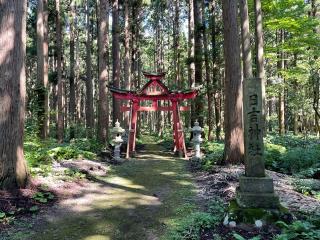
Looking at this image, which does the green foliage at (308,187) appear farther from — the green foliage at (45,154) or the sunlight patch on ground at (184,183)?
the green foliage at (45,154)

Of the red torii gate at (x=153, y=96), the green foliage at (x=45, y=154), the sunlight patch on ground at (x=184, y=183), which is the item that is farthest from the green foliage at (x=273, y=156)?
the green foliage at (x=45, y=154)

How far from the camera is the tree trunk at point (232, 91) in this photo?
9.69 m

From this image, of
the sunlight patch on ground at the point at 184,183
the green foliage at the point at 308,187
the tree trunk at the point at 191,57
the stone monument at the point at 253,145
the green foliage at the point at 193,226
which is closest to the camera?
the green foliage at the point at 193,226

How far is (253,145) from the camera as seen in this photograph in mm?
5695

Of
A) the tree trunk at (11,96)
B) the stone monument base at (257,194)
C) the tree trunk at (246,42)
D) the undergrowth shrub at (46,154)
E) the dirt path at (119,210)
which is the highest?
the tree trunk at (246,42)

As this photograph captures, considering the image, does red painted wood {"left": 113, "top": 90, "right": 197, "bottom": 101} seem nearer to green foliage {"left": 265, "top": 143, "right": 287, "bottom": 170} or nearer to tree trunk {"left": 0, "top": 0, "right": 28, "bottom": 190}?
green foliage {"left": 265, "top": 143, "right": 287, "bottom": 170}

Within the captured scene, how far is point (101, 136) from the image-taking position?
49.3 feet

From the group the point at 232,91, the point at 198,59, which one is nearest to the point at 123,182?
the point at 232,91

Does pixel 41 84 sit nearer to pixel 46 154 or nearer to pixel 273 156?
pixel 46 154

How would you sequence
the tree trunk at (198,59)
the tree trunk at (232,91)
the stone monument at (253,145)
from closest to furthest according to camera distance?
the stone monument at (253,145) < the tree trunk at (232,91) < the tree trunk at (198,59)

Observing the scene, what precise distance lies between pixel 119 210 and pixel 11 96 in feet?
10.4

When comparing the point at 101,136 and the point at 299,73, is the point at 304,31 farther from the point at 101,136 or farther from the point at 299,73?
the point at 101,136

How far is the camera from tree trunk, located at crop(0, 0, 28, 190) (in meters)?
6.36

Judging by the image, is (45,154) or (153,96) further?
(153,96)
